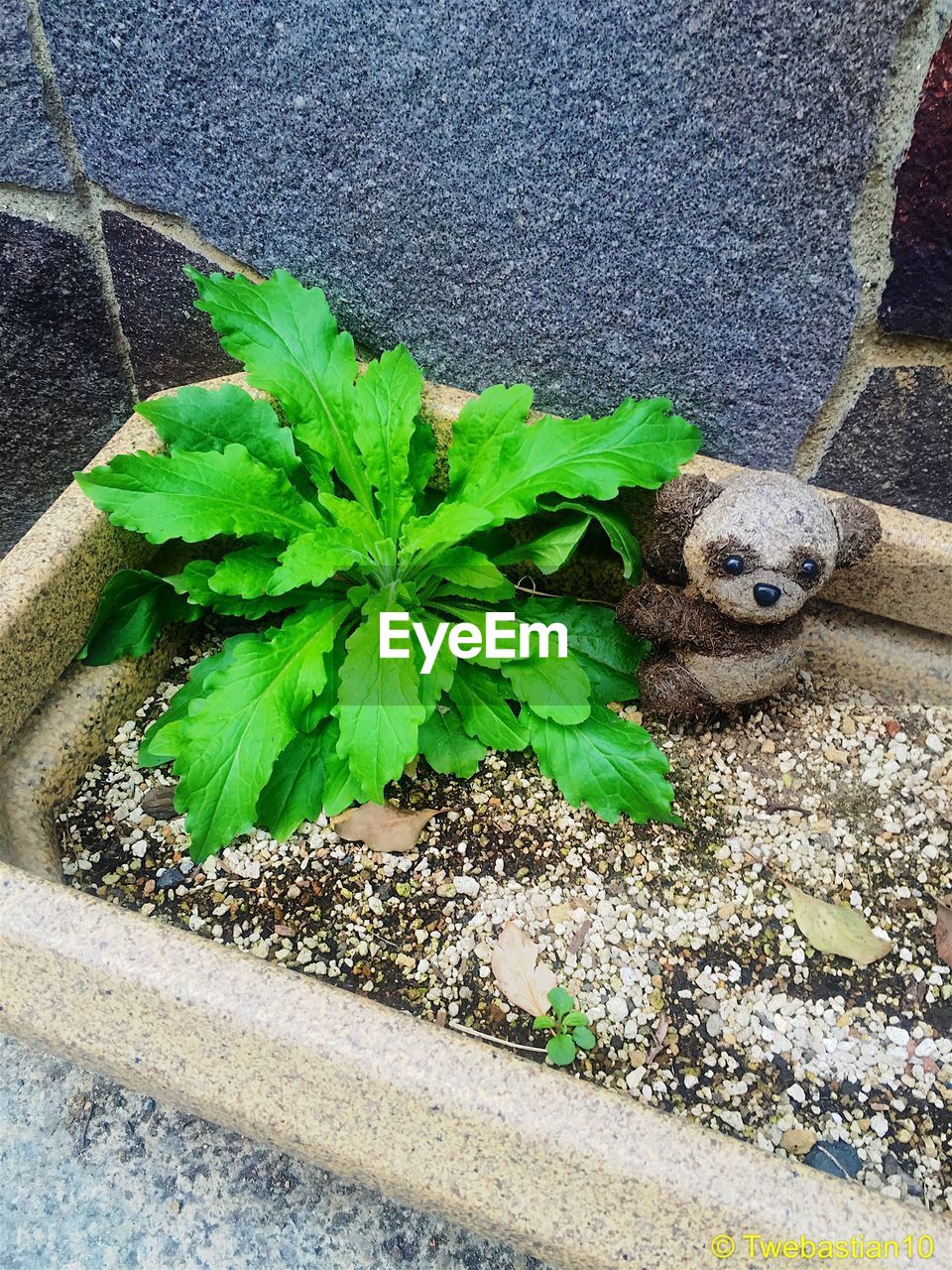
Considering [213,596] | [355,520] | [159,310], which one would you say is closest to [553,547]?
[355,520]

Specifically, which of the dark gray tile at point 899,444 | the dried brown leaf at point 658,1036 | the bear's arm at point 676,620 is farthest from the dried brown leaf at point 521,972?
the dark gray tile at point 899,444

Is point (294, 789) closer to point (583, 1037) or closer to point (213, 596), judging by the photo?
point (213, 596)

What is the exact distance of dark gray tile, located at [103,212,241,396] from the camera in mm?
1740

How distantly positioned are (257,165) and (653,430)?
2.59ft

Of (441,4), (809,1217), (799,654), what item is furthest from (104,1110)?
(441,4)

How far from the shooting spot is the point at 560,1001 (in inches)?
53.3

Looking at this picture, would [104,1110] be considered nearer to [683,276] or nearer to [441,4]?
[683,276]

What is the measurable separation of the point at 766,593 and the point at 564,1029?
0.68 m

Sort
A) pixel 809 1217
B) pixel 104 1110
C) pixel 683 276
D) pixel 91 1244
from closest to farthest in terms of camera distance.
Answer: pixel 809 1217, pixel 91 1244, pixel 104 1110, pixel 683 276

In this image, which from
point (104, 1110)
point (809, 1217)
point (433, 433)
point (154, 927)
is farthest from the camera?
point (433, 433)

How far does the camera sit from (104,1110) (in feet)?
4.51

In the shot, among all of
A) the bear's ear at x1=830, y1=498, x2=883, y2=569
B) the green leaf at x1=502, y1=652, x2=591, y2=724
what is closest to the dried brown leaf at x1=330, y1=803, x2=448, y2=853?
the green leaf at x1=502, y1=652, x2=591, y2=724

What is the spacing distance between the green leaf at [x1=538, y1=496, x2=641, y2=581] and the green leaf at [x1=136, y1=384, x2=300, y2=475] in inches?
17.7

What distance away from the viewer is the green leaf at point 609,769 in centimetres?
147
